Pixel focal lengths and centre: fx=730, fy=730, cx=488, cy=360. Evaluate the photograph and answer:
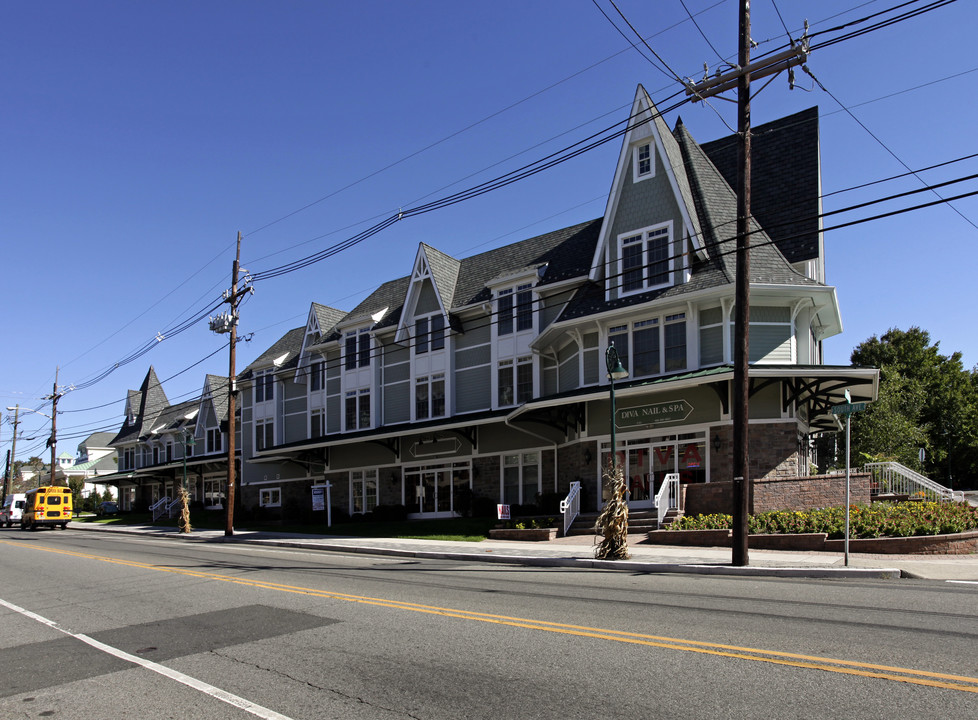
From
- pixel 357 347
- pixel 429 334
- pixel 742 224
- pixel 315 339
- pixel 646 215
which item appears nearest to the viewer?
pixel 742 224

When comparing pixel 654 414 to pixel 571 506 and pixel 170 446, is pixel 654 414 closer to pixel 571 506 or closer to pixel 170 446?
pixel 571 506

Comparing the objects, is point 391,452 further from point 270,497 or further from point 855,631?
point 855,631

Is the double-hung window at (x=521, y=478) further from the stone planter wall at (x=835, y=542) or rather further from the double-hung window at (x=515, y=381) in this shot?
the stone planter wall at (x=835, y=542)

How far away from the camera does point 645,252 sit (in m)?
25.6

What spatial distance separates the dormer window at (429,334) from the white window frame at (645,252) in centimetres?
1068

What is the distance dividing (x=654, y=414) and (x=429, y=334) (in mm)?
13104

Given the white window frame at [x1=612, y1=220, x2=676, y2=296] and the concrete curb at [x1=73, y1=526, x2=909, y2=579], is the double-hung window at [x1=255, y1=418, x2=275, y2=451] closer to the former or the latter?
the concrete curb at [x1=73, y1=526, x2=909, y2=579]

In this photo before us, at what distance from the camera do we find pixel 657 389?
22688 mm

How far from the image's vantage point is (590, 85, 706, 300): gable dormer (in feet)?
81.8

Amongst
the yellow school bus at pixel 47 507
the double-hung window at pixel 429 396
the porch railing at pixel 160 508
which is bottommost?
the porch railing at pixel 160 508

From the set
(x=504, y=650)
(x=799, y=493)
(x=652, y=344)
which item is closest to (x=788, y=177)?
(x=652, y=344)

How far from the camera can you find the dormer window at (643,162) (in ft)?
85.5

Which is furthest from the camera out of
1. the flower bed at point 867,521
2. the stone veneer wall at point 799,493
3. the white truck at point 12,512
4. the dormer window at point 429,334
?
the white truck at point 12,512

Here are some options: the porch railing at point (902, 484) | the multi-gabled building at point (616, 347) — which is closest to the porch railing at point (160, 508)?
the multi-gabled building at point (616, 347)
